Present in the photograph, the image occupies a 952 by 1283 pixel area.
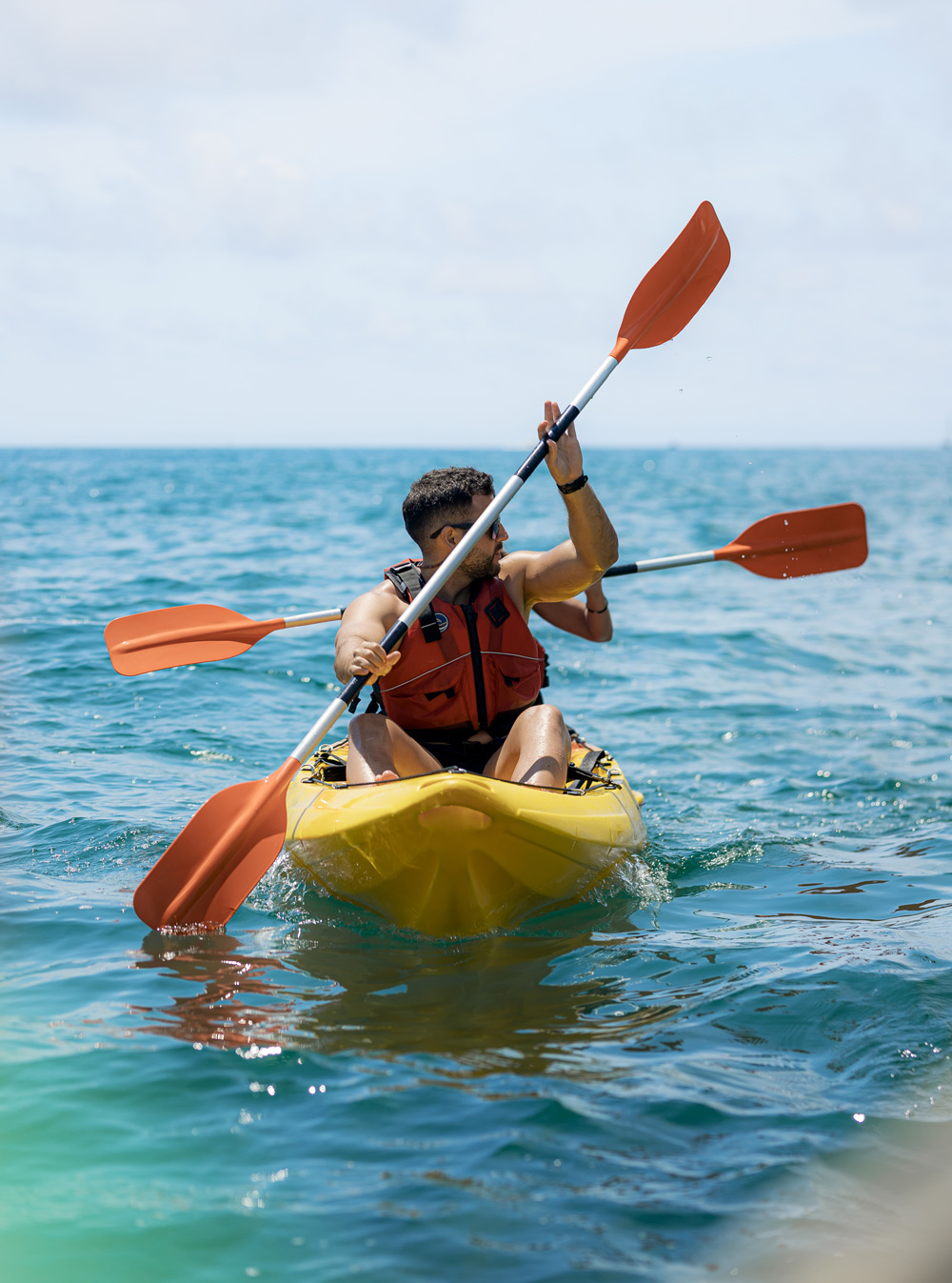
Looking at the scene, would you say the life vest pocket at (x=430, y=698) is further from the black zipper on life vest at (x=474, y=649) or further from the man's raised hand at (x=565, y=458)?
the man's raised hand at (x=565, y=458)

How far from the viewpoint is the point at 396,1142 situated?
2559mm

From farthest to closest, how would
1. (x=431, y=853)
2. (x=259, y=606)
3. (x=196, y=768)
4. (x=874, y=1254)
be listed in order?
(x=259, y=606), (x=196, y=768), (x=431, y=853), (x=874, y=1254)

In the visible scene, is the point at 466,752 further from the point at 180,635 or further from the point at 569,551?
the point at 180,635

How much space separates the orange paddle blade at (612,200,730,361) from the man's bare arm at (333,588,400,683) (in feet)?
5.16

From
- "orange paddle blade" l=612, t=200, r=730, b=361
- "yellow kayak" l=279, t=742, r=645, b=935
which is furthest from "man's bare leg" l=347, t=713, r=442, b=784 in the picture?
"orange paddle blade" l=612, t=200, r=730, b=361

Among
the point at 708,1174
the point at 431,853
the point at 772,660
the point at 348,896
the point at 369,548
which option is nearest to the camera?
the point at 708,1174

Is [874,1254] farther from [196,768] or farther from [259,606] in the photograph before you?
[259,606]

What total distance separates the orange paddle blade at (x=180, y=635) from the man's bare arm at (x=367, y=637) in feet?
2.21

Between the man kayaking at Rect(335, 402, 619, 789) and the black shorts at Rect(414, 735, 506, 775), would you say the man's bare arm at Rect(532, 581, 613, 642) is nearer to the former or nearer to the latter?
the man kayaking at Rect(335, 402, 619, 789)

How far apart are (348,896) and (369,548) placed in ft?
45.0

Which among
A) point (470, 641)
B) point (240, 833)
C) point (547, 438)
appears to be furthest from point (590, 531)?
point (240, 833)

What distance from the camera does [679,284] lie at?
5.07m

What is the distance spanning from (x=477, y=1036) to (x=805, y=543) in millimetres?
3232

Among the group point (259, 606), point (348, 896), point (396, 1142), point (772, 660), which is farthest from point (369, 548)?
point (396, 1142)
